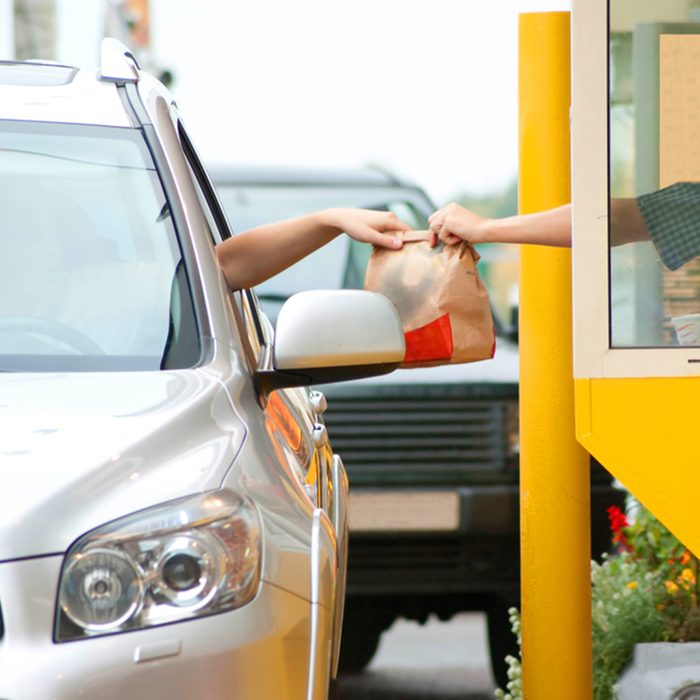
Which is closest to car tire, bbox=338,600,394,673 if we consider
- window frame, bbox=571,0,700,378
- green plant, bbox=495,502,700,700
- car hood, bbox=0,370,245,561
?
green plant, bbox=495,502,700,700

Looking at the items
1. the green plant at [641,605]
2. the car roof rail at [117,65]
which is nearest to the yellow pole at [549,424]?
the green plant at [641,605]

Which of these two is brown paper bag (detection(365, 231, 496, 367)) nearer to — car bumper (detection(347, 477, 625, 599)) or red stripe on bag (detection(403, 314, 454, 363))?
red stripe on bag (detection(403, 314, 454, 363))

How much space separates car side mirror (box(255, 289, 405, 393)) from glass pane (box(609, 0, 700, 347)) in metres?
0.67

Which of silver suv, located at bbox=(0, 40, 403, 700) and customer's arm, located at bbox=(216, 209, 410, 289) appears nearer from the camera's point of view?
silver suv, located at bbox=(0, 40, 403, 700)

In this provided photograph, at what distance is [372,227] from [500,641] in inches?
124

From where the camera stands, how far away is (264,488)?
2.94m


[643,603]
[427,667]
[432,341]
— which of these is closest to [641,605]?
[643,603]

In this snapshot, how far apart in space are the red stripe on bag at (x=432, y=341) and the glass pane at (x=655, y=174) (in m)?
0.41

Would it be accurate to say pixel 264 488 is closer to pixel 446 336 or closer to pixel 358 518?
pixel 446 336

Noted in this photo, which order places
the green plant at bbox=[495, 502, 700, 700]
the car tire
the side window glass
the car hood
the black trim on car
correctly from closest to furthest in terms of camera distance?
the car hood < the black trim on car < the side window glass < the green plant at bbox=[495, 502, 700, 700] < the car tire

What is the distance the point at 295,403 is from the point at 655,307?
3.19ft

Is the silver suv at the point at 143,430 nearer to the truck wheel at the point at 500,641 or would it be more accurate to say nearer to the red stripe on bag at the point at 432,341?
the red stripe on bag at the point at 432,341

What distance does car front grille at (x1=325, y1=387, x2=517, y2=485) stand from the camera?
6812 millimetres

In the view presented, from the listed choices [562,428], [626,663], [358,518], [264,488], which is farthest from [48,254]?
[358,518]
